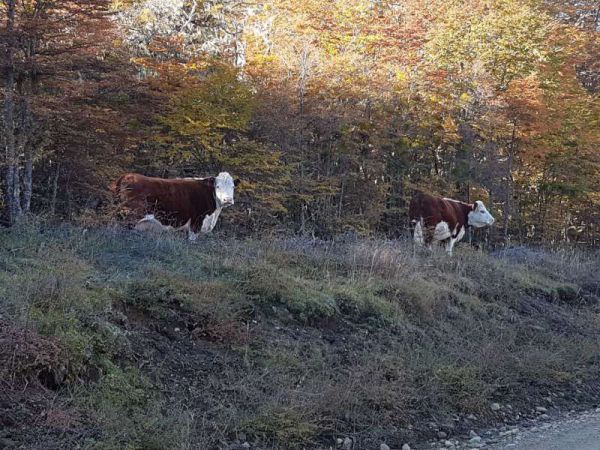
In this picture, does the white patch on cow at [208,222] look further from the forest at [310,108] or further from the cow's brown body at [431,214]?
the cow's brown body at [431,214]

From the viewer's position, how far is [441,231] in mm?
17047

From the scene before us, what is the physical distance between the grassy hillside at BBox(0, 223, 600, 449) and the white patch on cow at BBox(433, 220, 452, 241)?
5.63 m

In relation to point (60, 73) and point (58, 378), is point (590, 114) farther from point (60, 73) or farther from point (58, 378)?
point (58, 378)

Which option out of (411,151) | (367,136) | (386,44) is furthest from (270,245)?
(386,44)

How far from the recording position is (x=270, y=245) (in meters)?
10.4

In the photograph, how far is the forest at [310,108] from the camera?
43.4 ft

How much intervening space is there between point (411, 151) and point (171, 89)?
29.4ft

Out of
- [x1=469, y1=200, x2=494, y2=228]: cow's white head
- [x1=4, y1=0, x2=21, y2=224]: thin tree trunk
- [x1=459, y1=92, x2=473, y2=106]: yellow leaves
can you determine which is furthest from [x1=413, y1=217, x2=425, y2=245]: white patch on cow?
[x1=4, y1=0, x2=21, y2=224]: thin tree trunk

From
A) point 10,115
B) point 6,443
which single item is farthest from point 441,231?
point 6,443

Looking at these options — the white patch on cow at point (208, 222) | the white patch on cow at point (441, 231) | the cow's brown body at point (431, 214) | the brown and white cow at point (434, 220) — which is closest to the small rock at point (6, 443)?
the white patch on cow at point (208, 222)

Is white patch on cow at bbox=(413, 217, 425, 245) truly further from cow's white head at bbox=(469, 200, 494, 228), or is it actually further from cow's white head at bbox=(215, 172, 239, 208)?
cow's white head at bbox=(215, 172, 239, 208)

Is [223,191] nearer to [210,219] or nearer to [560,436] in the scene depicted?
[210,219]

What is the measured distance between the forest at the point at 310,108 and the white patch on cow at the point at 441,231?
1813 millimetres

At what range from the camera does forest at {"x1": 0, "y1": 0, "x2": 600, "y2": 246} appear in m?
13.2
